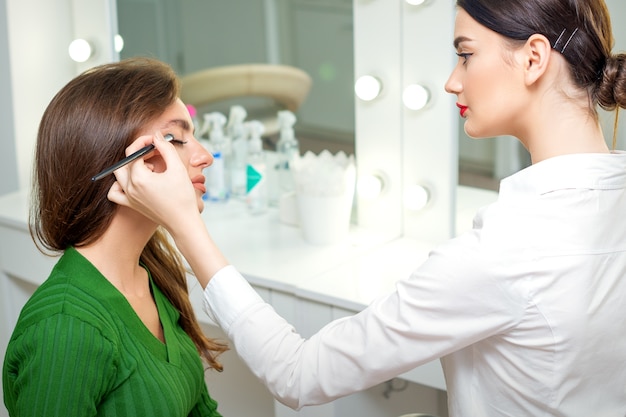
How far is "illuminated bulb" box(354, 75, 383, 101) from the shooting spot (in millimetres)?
2057

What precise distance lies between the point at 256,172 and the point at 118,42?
0.59 m

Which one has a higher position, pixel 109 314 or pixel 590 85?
pixel 590 85

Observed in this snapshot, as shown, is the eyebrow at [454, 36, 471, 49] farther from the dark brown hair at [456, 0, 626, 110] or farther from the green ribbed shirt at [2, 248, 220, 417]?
the green ribbed shirt at [2, 248, 220, 417]

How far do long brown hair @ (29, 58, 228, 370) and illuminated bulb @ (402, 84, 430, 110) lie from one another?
732 millimetres

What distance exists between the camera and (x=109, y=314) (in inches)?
51.7

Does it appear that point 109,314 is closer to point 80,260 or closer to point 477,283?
point 80,260

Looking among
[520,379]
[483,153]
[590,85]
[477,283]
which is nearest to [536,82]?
[590,85]

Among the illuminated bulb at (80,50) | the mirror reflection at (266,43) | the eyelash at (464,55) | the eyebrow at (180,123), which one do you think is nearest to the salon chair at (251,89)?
the mirror reflection at (266,43)

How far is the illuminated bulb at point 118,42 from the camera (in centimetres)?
249

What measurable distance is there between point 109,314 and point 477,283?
56cm

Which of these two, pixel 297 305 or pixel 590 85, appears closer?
pixel 590 85

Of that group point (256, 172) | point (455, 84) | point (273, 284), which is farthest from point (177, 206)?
point (256, 172)

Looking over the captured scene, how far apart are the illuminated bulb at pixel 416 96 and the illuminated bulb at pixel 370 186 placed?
208mm

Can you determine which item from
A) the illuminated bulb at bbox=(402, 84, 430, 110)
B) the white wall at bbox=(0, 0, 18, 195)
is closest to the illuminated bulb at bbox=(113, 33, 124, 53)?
the white wall at bbox=(0, 0, 18, 195)
